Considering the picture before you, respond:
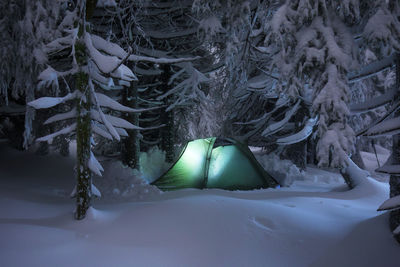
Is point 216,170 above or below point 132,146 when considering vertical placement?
below

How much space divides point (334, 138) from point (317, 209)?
196cm

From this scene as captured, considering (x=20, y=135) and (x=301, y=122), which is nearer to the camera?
(x=301, y=122)

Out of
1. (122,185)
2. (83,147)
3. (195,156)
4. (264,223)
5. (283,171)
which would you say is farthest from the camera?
(283,171)

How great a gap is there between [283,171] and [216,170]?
9.82 feet

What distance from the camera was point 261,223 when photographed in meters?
3.96

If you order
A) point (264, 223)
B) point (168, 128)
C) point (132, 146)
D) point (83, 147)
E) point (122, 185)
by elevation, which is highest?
point (168, 128)

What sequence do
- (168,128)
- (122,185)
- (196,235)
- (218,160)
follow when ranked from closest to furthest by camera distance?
(196,235) < (122,185) < (218,160) < (168,128)

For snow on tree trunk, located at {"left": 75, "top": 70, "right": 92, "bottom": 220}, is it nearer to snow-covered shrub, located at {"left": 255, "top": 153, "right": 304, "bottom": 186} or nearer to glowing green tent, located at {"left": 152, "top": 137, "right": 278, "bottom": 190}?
glowing green tent, located at {"left": 152, "top": 137, "right": 278, "bottom": 190}

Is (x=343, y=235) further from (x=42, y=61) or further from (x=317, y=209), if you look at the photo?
(x=42, y=61)

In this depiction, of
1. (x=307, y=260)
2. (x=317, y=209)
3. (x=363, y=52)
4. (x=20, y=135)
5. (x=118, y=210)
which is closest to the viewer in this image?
(x=307, y=260)

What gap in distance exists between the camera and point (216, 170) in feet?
26.3

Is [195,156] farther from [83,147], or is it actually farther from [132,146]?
[83,147]

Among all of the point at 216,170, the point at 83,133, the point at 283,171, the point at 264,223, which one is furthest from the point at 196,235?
the point at 283,171

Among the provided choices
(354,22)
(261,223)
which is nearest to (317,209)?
(261,223)
